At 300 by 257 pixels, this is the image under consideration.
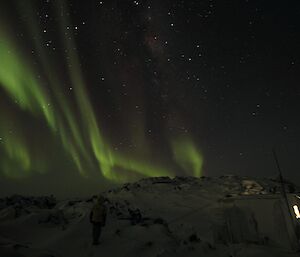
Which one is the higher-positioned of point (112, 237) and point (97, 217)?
point (97, 217)

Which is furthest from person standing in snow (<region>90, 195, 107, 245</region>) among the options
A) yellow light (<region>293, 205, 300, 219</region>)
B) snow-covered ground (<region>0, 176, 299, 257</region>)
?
yellow light (<region>293, 205, 300, 219</region>)

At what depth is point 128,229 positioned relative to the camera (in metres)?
13.5

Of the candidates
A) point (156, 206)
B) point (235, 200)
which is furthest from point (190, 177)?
point (235, 200)

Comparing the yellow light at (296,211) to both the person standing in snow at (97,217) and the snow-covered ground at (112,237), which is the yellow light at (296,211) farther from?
the person standing in snow at (97,217)

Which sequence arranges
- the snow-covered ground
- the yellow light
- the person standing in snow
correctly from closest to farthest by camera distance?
the snow-covered ground
the person standing in snow
the yellow light

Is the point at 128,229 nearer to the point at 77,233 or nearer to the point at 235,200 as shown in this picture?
the point at 77,233

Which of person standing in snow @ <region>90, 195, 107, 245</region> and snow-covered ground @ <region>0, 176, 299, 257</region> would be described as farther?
person standing in snow @ <region>90, 195, 107, 245</region>

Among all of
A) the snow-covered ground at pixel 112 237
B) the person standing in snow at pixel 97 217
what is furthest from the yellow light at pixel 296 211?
the person standing in snow at pixel 97 217

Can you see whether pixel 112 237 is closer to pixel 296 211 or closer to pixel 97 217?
pixel 97 217

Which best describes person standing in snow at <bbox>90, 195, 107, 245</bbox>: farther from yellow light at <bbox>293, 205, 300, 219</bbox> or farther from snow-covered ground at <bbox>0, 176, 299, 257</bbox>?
yellow light at <bbox>293, 205, 300, 219</bbox>

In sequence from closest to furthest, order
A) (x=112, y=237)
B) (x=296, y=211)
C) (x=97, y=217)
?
(x=97, y=217), (x=112, y=237), (x=296, y=211)

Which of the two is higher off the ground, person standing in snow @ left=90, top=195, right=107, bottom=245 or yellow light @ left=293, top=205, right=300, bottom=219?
yellow light @ left=293, top=205, right=300, bottom=219

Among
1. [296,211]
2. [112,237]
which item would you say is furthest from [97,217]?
[296,211]

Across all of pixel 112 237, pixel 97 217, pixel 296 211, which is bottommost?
pixel 112 237
